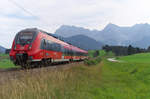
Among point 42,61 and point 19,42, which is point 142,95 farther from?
point 19,42

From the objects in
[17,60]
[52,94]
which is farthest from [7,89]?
[17,60]

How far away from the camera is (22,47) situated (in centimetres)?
1190

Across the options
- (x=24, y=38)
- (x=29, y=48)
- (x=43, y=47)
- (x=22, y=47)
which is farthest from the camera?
(x=43, y=47)

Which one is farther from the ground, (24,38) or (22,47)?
(24,38)

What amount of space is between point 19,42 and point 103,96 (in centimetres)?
835

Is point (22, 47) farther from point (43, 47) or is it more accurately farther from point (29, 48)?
point (43, 47)

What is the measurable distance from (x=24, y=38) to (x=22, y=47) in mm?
962

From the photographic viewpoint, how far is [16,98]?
13.9 feet

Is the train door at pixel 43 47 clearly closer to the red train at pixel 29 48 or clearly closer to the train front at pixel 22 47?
the red train at pixel 29 48

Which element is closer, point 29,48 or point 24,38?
point 29,48

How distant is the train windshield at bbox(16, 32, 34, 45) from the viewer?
1221 cm

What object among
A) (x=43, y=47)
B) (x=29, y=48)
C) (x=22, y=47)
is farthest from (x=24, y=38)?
(x=43, y=47)

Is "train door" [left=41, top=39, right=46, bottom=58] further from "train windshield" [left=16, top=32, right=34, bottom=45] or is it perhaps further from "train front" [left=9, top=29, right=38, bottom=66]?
"train windshield" [left=16, top=32, right=34, bottom=45]

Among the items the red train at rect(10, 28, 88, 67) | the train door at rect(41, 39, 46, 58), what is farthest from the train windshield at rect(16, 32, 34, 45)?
the train door at rect(41, 39, 46, 58)
